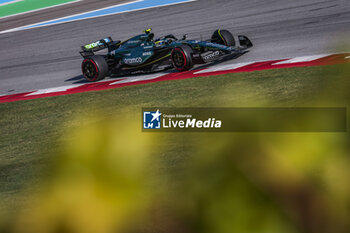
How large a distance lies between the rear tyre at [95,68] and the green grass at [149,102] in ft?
4.10

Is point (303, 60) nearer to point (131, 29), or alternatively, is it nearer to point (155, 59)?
point (155, 59)

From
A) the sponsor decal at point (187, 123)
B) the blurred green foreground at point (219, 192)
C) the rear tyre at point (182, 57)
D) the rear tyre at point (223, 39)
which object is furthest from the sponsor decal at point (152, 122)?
the rear tyre at point (223, 39)

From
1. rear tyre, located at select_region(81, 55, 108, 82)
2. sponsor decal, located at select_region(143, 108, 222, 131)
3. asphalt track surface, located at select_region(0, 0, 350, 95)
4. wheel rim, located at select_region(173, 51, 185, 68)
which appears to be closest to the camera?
sponsor decal, located at select_region(143, 108, 222, 131)

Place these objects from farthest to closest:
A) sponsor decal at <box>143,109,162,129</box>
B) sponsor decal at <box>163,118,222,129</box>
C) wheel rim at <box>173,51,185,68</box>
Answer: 1. wheel rim at <box>173,51,185,68</box>
2. sponsor decal at <box>163,118,222,129</box>
3. sponsor decal at <box>143,109,162,129</box>

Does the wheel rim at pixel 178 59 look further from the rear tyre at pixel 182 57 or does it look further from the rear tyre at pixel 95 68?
the rear tyre at pixel 95 68

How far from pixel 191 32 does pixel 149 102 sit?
6.75 metres

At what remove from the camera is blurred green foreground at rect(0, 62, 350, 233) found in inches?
152

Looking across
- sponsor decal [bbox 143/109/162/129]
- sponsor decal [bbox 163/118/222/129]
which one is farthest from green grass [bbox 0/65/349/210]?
sponsor decal [bbox 143/109/162/129]

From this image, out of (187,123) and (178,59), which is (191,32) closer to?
(178,59)

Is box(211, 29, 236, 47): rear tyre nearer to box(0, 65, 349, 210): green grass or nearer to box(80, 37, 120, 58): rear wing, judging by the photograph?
box(0, 65, 349, 210): green grass

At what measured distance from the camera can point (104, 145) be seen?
4.15 meters

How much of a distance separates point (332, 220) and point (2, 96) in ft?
36.3

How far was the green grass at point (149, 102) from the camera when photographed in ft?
21.7

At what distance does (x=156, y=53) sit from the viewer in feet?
38.2
